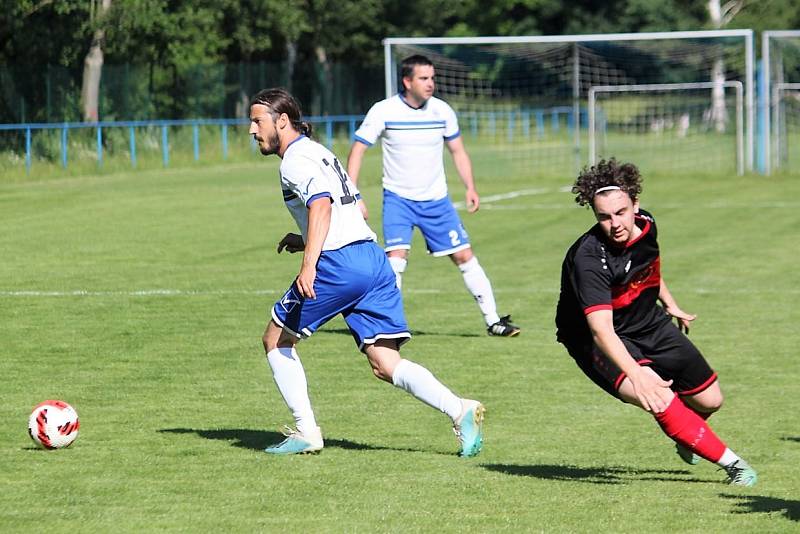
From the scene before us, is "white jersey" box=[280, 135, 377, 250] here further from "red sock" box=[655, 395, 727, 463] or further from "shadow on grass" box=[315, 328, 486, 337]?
"shadow on grass" box=[315, 328, 486, 337]

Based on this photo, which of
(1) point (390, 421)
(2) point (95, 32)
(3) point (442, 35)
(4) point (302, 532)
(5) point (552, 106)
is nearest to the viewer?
(4) point (302, 532)

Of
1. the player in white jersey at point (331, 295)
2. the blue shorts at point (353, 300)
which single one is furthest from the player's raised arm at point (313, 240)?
the blue shorts at point (353, 300)

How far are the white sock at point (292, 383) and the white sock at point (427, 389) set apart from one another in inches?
18.7


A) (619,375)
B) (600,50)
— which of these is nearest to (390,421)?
(619,375)

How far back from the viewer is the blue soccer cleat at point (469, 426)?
7.16 m

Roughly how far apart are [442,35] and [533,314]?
5359 cm

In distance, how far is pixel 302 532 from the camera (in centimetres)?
577

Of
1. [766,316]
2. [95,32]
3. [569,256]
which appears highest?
[95,32]

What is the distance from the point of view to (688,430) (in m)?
6.28

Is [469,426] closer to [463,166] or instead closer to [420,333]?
[420,333]

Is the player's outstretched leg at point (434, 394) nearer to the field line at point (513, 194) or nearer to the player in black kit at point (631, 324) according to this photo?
the player in black kit at point (631, 324)

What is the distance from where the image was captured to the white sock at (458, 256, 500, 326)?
11641mm

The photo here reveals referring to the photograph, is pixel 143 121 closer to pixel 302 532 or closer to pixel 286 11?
pixel 286 11

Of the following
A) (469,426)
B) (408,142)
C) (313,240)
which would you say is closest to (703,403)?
(469,426)
